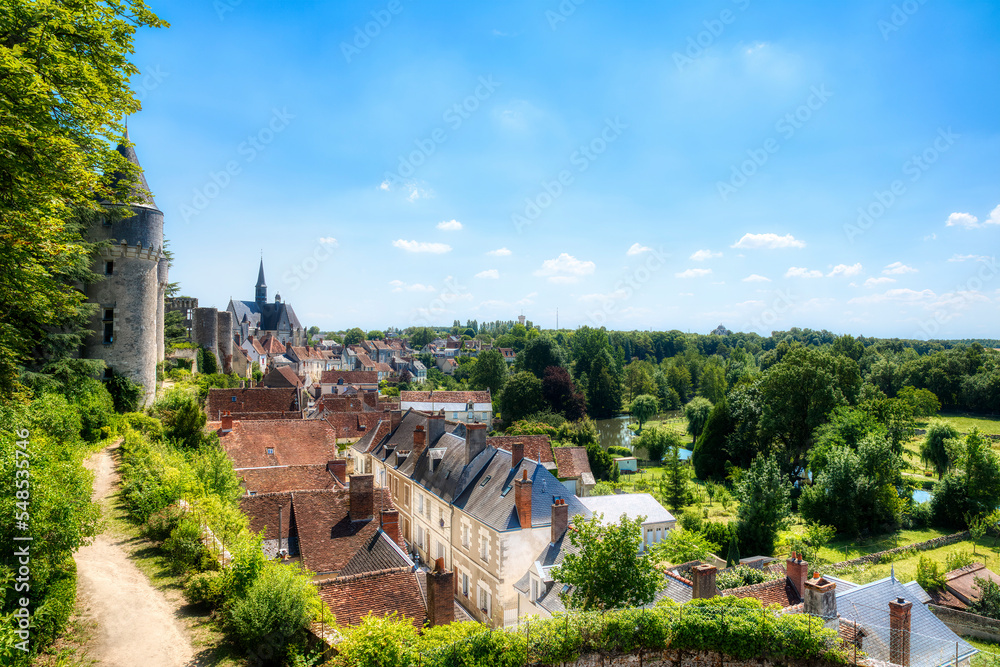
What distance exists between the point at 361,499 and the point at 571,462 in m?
23.5

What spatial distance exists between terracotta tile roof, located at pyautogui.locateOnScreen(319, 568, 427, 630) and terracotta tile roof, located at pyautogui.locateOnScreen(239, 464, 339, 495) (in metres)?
8.57

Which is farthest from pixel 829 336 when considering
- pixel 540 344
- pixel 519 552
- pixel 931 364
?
pixel 519 552

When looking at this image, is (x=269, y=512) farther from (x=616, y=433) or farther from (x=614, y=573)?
(x=616, y=433)

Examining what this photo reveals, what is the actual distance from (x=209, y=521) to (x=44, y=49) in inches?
404

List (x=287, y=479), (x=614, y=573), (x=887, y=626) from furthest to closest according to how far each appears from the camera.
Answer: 1. (x=287, y=479)
2. (x=887, y=626)
3. (x=614, y=573)

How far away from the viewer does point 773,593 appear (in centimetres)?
1614

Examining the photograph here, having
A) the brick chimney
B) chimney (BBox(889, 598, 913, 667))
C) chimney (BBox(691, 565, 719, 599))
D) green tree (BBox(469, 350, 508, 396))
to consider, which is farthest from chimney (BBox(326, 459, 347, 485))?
green tree (BBox(469, 350, 508, 396))

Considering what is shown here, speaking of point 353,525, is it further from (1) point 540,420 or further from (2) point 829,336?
(2) point 829,336

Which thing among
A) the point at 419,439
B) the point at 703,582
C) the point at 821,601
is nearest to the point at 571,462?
the point at 419,439

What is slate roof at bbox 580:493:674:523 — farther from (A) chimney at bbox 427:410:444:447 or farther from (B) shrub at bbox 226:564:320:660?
(B) shrub at bbox 226:564:320:660

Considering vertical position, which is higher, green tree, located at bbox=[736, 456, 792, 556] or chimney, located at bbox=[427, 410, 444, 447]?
chimney, located at bbox=[427, 410, 444, 447]

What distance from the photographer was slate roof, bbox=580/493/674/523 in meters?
28.4

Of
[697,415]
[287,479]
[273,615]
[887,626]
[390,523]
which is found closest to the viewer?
[273,615]

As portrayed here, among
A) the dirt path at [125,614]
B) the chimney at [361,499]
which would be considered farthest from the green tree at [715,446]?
the dirt path at [125,614]
